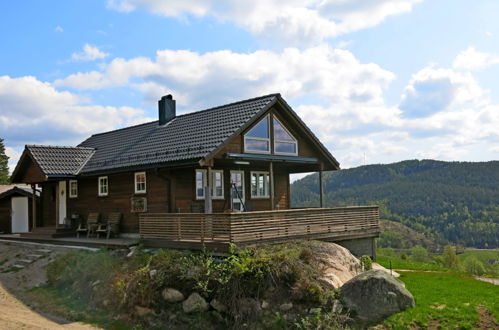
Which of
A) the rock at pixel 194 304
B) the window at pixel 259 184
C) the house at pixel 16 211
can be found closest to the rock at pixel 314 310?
the rock at pixel 194 304

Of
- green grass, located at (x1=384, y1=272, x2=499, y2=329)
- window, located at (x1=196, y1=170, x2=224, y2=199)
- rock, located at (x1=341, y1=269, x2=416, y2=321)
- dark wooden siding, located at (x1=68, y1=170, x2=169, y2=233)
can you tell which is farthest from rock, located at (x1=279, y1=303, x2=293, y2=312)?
window, located at (x1=196, y1=170, x2=224, y2=199)

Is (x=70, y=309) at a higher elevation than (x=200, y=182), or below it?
below

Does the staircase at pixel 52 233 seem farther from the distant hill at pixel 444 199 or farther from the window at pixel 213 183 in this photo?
the distant hill at pixel 444 199

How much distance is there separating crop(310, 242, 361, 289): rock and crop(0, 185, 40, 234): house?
54.3ft

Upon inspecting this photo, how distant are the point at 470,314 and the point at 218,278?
597 cm

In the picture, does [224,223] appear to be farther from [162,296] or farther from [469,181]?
[469,181]

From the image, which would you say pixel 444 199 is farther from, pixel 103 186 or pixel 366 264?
pixel 103 186

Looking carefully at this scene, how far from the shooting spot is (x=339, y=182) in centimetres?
13162

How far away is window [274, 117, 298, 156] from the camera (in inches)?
723

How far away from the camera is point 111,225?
1855cm

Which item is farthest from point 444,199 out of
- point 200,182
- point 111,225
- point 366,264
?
point 111,225

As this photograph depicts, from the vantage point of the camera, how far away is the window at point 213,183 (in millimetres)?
17375

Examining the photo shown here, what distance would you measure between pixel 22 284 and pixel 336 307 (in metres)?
9.73

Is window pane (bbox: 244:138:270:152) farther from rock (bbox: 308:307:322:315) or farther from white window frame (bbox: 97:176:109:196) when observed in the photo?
rock (bbox: 308:307:322:315)
